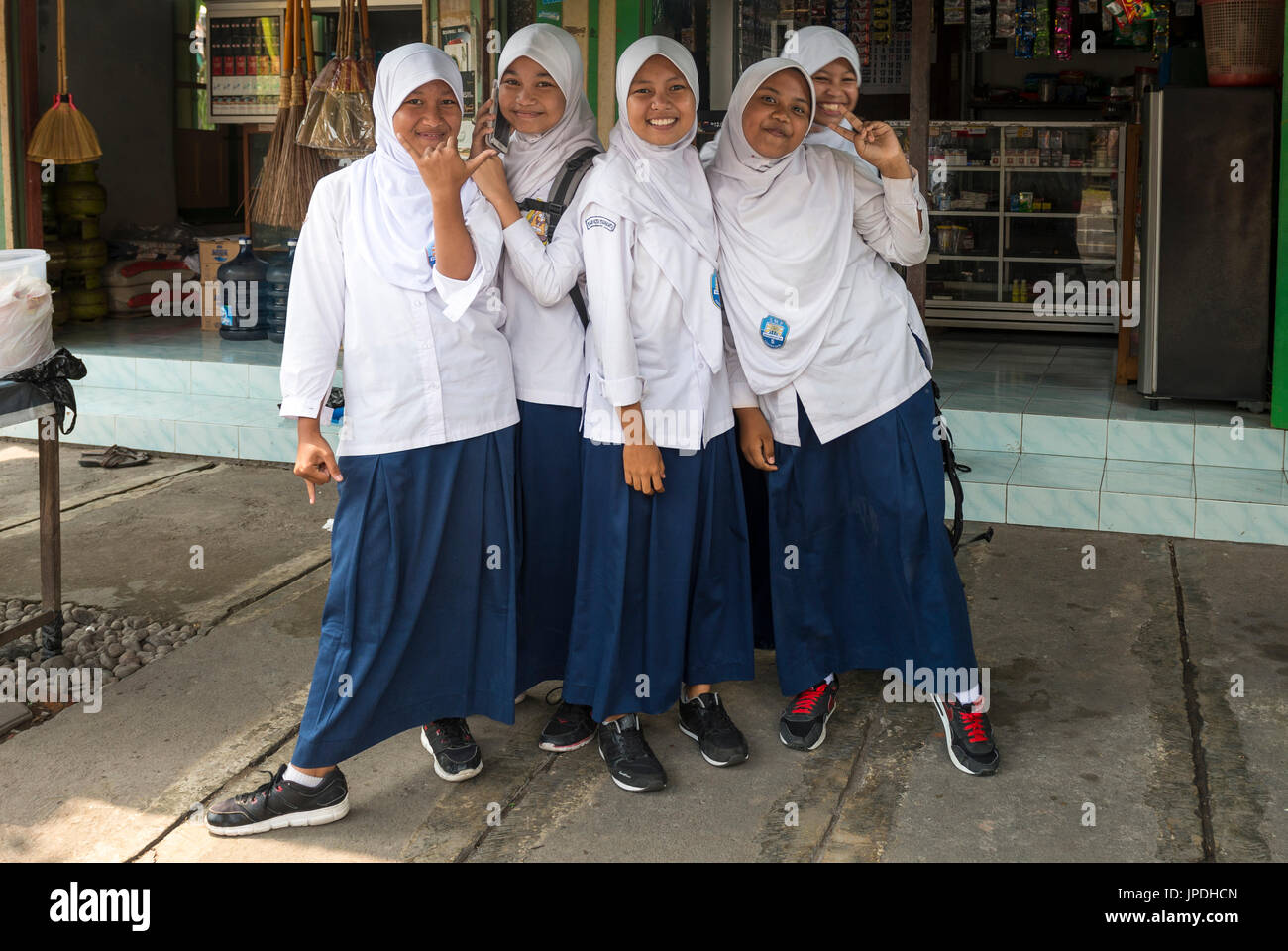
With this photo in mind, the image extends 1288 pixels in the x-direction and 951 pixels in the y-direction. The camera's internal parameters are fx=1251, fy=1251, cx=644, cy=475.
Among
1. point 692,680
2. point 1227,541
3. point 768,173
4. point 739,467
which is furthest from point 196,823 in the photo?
point 1227,541

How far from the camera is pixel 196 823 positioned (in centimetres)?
264

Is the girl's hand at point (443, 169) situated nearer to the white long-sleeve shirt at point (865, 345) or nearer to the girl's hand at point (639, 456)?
the girl's hand at point (639, 456)

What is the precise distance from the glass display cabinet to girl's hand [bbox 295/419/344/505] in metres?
5.81

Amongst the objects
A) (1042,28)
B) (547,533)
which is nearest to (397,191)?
(547,533)

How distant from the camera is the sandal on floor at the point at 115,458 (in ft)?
19.0

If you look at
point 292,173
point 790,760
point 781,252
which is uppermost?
point 292,173

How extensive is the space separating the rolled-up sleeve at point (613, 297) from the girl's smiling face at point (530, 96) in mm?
264

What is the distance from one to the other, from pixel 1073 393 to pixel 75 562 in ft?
13.8

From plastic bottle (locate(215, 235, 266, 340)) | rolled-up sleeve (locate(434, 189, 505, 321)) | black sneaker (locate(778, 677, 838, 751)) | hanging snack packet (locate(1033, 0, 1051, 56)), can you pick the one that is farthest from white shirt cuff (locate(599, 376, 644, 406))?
hanging snack packet (locate(1033, 0, 1051, 56))

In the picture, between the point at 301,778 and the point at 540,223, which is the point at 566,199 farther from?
the point at 301,778

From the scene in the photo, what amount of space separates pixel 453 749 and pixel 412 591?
17.9 inches

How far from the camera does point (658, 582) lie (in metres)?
2.78

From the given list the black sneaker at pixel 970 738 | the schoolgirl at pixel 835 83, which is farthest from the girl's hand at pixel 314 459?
the black sneaker at pixel 970 738
